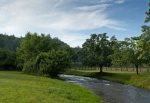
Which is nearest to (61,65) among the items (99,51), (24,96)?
(99,51)

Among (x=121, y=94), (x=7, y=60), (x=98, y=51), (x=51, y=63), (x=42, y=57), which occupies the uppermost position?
(x=98, y=51)

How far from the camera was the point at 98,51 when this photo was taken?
9056 cm

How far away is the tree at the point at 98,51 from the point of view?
8712 centimetres

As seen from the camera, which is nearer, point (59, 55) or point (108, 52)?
point (59, 55)

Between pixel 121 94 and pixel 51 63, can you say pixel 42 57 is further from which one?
pixel 121 94

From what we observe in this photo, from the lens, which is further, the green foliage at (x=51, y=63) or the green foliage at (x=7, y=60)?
the green foliage at (x=7, y=60)

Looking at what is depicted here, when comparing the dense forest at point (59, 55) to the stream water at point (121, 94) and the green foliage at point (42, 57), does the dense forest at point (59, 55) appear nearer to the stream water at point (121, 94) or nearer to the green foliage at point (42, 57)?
the green foliage at point (42, 57)

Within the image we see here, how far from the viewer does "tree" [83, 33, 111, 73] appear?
87125 mm

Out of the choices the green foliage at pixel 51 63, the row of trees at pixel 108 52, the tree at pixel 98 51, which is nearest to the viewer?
the green foliage at pixel 51 63

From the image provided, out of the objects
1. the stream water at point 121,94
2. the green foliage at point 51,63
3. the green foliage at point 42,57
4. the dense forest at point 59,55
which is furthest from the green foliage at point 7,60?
the stream water at point 121,94

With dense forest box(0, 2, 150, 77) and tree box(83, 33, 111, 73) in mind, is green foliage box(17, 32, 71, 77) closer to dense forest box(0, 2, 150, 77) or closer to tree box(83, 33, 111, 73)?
dense forest box(0, 2, 150, 77)

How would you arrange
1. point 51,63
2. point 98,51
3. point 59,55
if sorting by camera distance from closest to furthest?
point 51,63
point 59,55
point 98,51

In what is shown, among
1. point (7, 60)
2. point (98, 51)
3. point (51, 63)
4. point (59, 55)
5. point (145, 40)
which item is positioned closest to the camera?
point (145, 40)

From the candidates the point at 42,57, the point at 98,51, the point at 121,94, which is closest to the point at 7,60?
the point at 42,57
